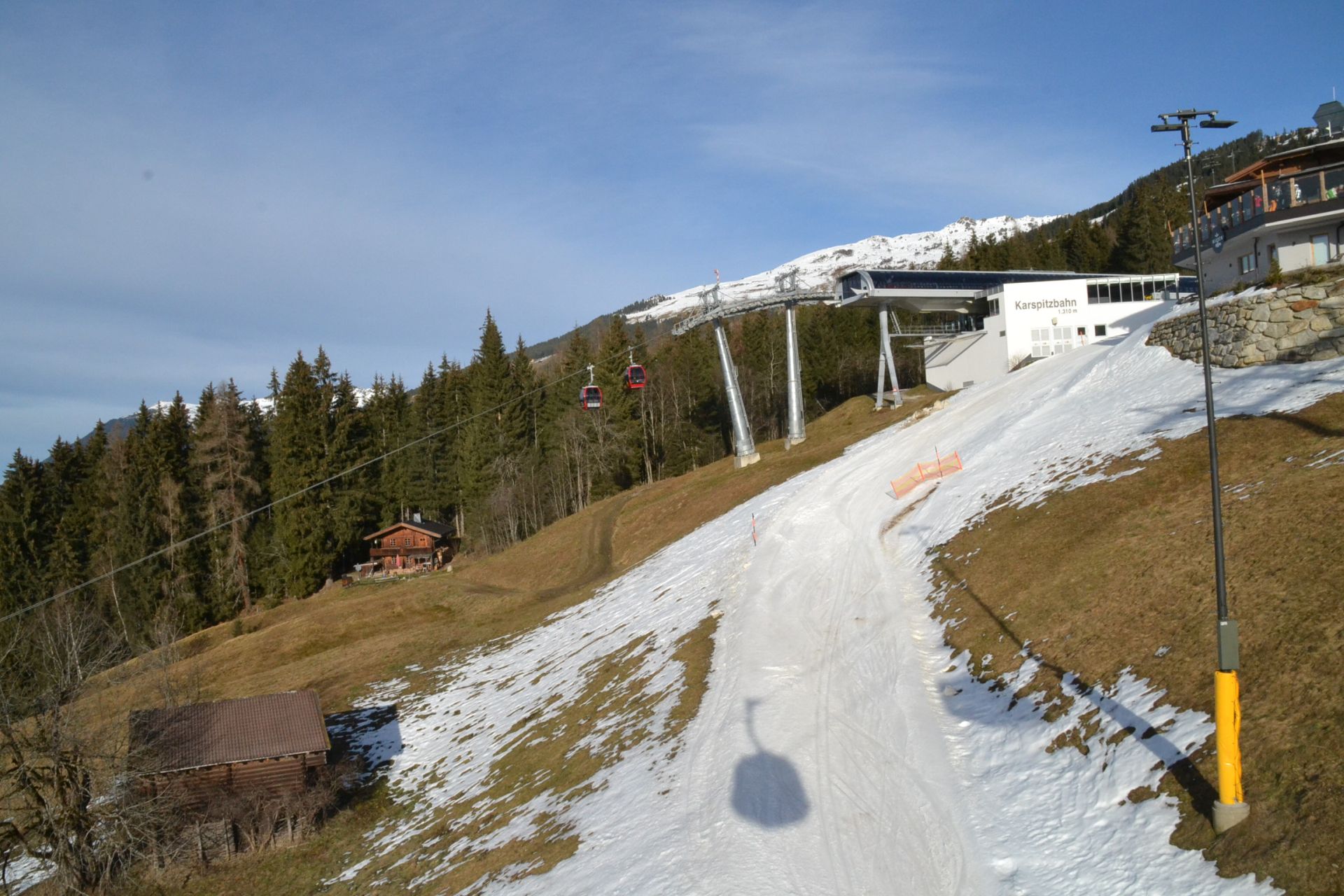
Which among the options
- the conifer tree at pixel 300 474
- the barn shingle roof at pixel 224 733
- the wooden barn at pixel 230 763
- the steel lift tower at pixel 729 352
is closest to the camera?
the wooden barn at pixel 230 763

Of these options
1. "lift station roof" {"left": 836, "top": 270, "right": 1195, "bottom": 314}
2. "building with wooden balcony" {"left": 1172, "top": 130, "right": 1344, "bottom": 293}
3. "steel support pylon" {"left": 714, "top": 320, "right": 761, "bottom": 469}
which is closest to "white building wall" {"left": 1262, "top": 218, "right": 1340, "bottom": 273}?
"building with wooden balcony" {"left": 1172, "top": 130, "right": 1344, "bottom": 293}

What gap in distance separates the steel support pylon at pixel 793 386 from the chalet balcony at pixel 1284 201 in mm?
26008

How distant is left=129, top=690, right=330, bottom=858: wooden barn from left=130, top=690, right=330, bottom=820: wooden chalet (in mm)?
23

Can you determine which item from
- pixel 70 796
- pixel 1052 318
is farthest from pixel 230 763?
pixel 1052 318

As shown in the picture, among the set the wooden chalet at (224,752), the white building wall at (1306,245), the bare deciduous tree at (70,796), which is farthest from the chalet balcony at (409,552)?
the white building wall at (1306,245)

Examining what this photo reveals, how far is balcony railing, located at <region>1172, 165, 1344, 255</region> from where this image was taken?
32781 mm

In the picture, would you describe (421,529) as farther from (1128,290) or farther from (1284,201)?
(1284,201)

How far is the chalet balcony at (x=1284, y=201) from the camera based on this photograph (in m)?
32.8

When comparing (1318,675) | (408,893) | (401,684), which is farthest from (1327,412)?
(401,684)

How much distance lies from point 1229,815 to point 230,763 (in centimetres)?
2782

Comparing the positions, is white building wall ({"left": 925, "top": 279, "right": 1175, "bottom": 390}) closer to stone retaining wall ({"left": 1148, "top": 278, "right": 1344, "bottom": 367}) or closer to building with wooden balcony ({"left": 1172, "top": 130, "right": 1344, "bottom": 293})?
building with wooden balcony ({"left": 1172, "top": 130, "right": 1344, "bottom": 293})

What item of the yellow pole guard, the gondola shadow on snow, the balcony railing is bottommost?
the gondola shadow on snow

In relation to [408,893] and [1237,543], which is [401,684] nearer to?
[408,893]

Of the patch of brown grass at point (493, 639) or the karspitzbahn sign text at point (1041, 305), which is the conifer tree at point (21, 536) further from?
the karspitzbahn sign text at point (1041, 305)
